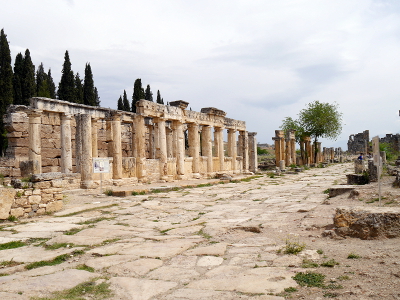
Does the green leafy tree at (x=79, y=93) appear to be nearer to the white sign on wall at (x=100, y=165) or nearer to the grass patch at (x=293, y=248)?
the white sign on wall at (x=100, y=165)

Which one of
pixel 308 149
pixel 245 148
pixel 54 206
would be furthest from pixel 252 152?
pixel 54 206

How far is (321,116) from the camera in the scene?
127ft

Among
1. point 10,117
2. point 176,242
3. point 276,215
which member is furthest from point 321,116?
point 176,242

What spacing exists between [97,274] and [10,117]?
17.2 meters

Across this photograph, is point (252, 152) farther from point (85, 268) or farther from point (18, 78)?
point (85, 268)

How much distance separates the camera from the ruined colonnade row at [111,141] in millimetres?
15500

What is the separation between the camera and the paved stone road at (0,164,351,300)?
11.3 feet

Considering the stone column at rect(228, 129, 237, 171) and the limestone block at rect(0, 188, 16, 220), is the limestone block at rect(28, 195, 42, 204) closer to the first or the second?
the limestone block at rect(0, 188, 16, 220)

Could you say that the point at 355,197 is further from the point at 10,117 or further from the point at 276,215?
the point at 10,117

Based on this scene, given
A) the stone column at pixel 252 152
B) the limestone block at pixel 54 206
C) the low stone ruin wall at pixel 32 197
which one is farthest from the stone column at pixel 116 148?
the stone column at pixel 252 152

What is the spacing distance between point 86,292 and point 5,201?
535 centimetres

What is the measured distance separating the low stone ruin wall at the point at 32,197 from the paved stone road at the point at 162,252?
472 millimetres

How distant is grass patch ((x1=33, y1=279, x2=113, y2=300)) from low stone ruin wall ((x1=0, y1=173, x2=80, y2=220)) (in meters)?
5.10

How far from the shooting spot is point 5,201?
25.4 ft
